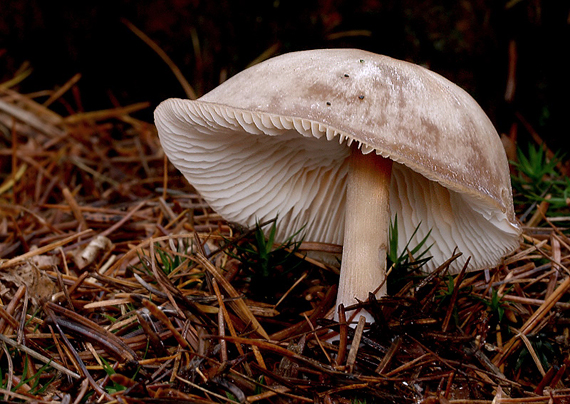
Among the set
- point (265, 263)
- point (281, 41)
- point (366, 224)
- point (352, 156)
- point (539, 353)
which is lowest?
point (539, 353)

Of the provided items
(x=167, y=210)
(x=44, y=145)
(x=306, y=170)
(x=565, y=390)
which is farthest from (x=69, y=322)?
(x=44, y=145)

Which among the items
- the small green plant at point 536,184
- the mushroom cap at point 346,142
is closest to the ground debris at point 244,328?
the small green plant at point 536,184

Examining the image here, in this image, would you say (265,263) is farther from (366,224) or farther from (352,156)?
(352,156)

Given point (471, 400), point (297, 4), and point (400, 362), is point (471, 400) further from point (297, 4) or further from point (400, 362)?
point (297, 4)

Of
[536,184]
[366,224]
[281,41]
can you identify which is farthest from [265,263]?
[281,41]

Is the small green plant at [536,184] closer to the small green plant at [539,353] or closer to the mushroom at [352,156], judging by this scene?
the mushroom at [352,156]

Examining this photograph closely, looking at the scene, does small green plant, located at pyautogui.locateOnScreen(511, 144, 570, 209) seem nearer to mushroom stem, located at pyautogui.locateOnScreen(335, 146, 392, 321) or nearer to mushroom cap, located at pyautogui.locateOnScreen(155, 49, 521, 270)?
mushroom cap, located at pyautogui.locateOnScreen(155, 49, 521, 270)

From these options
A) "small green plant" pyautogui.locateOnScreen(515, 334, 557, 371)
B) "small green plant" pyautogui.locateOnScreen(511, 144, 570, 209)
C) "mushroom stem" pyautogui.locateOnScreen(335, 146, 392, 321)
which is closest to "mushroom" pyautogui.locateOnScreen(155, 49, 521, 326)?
"mushroom stem" pyautogui.locateOnScreen(335, 146, 392, 321)

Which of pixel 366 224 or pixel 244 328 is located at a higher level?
pixel 366 224
